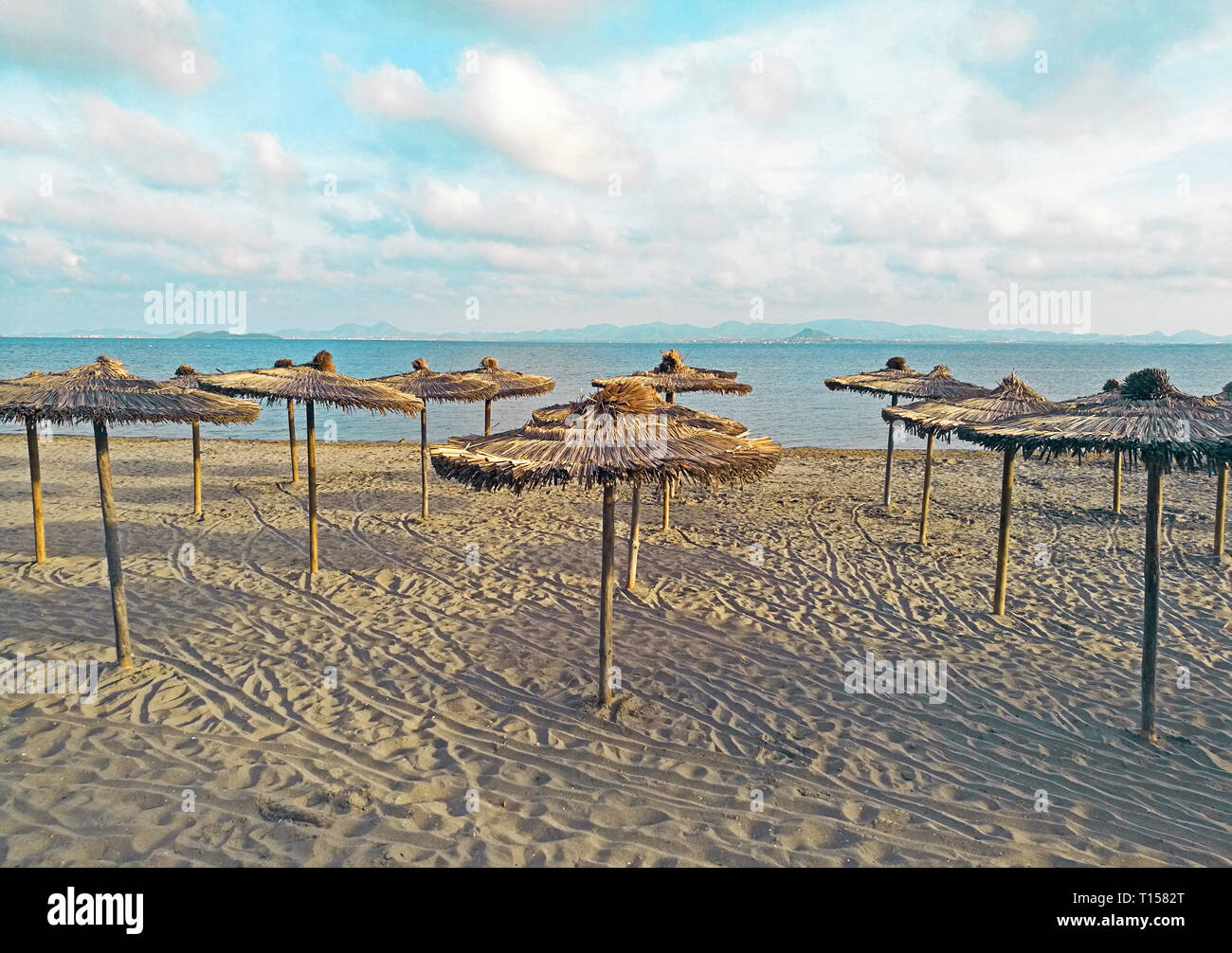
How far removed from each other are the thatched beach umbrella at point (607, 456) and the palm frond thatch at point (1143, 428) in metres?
2.25

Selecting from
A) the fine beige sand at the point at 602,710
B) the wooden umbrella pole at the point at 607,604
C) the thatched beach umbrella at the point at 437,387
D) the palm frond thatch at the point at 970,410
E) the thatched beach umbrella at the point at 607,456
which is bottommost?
the fine beige sand at the point at 602,710

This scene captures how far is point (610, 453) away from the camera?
17.8 ft

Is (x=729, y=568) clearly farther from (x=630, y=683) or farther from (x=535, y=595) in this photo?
(x=630, y=683)

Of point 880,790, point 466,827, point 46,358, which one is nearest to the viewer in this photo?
point 466,827

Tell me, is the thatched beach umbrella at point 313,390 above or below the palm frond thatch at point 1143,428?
above

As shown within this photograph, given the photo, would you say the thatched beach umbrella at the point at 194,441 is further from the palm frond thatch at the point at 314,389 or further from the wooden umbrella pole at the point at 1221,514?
the wooden umbrella pole at the point at 1221,514

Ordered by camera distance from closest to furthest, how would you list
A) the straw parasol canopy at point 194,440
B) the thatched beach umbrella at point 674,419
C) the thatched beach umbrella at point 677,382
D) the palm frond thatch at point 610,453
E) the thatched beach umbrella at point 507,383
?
the palm frond thatch at point 610,453 → the thatched beach umbrella at point 674,419 → the thatched beach umbrella at point 677,382 → the straw parasol canopy at point 194,440 → the thatched beach umbrella at point 507,383

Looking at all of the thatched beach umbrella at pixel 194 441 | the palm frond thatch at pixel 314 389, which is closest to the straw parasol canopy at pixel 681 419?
the palm frond thatch at pixel 314 389

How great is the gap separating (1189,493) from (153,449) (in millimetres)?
28048

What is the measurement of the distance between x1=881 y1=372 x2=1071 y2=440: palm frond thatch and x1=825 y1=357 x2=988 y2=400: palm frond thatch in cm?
154

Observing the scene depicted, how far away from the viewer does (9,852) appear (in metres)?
4.26

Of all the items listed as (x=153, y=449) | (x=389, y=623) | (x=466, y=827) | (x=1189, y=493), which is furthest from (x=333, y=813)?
(x=153, y=449)

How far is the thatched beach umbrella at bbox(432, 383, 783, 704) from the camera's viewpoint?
5.21 m

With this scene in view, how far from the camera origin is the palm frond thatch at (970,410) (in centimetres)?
812
